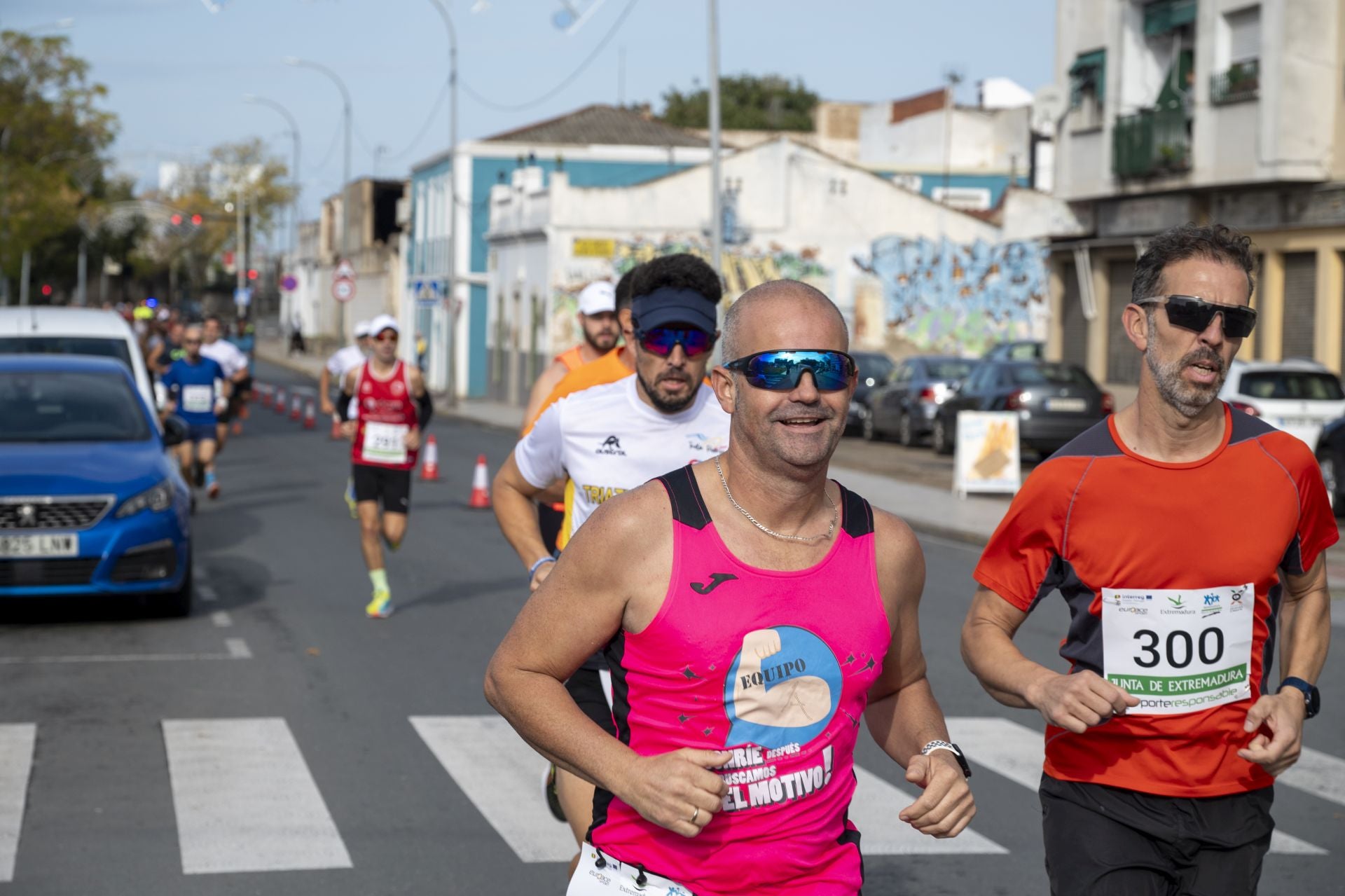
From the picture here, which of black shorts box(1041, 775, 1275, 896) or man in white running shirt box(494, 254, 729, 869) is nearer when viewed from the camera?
black shorts box(1041, 775, 1275, 896)

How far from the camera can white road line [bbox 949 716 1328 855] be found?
7.96m

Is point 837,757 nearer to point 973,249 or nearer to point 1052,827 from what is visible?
point 1052,827

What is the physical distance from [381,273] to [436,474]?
191 feet

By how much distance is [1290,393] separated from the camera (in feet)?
75.8

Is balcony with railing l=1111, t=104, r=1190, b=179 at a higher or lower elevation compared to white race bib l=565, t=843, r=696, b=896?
higher

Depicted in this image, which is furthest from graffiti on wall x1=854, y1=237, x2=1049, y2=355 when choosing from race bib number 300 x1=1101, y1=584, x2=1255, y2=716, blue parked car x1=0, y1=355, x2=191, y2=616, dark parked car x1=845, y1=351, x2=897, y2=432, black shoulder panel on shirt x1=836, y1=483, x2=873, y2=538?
black shoulder panel on shirt x1=836, y1=483, x2=873, y2=538

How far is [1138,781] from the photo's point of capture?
13.3 ft

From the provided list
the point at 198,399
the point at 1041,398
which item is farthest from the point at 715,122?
the point at 198,399

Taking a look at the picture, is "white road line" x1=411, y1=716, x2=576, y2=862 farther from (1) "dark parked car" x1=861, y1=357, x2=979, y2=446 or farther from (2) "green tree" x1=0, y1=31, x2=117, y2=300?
(2) "green tree" x1=0, y1=31, x2=117, y2=300

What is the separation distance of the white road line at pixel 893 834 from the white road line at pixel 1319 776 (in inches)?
63.8

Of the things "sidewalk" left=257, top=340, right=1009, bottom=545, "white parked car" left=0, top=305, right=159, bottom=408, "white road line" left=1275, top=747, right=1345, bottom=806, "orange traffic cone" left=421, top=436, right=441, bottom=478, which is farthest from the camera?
"orange traffic cone" left=421, top=436, right=441, bottom=478

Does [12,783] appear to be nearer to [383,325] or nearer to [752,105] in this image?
[383,325]

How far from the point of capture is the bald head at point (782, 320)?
10.9ft

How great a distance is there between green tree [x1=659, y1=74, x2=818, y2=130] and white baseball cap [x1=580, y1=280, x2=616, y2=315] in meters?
81.1
